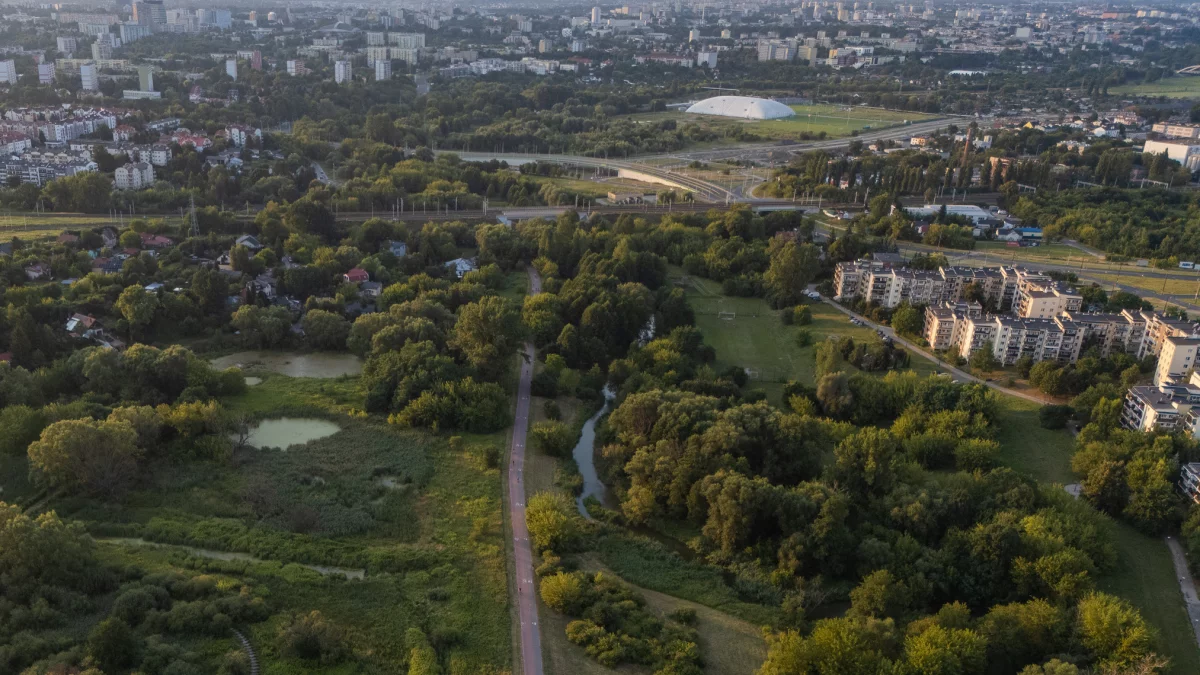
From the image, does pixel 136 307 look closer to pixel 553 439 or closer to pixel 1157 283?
pixel 553 439

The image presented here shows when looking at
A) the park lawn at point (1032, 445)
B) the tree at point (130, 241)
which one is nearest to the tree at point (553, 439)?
the park lawn at point (1032, 445)

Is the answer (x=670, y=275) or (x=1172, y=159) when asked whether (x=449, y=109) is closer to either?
(x=670, y=275)

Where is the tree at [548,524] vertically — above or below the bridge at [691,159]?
below

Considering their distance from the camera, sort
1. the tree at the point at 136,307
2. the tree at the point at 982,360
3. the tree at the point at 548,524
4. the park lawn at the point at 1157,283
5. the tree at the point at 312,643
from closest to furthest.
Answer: the tree at the point at 312,643
the tree at the point at 548,524
the tree at the point at 982,360
the tree at the point at 136,307
the park lawn at the point at 1157,283

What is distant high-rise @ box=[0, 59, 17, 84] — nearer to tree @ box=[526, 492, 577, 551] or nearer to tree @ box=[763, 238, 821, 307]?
tree @ box=[763, 238, 821, 307]

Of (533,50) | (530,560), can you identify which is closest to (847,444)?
(530,560)

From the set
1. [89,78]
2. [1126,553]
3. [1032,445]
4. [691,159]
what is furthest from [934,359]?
[89,78]

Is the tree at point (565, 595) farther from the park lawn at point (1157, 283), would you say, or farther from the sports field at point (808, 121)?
the sports field at point (808, 121)

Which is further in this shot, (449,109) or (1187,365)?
(449,109)
